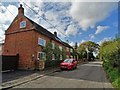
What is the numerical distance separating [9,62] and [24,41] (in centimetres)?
509

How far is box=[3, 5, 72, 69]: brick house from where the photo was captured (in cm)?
2464

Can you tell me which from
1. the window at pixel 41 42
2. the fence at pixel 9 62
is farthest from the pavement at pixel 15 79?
the window at pixel 41 42

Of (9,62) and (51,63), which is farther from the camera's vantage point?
(51,63)

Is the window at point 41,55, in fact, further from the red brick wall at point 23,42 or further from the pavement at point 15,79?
the pavement at point 15,79

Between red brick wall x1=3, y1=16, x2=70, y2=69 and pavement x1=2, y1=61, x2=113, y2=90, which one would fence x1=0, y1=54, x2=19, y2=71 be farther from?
pavement x1=2, y1=61, x2=113, y2=90

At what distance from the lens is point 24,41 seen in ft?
84.1

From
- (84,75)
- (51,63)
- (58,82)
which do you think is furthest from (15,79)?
(51,63)

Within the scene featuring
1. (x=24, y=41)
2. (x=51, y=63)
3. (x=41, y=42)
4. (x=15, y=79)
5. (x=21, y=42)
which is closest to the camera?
(x=15, y=79)

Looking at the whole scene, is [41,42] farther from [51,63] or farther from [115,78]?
[115,78]

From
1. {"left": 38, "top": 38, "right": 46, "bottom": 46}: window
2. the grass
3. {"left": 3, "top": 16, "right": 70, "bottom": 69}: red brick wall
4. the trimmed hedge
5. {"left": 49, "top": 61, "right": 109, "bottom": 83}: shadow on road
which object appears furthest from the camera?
{"left": 38, "top": 38, "right": 46, "bottom": 46}: window

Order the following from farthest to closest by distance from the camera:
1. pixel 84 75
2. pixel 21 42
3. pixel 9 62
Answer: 1. pixel 21 42
2. pixel 9 62
3. pixel 84 75

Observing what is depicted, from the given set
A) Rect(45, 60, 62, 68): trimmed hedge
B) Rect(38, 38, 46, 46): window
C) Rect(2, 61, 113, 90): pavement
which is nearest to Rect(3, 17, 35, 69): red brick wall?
Rect(38, 38, 46, 46): window

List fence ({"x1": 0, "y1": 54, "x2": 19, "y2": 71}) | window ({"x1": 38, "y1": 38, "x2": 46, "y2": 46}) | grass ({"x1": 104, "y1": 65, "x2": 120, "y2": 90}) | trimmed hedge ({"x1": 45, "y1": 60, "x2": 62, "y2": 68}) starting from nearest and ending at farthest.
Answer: grass ({"x1": 104, "y1": 65, "x2": 120, "y2": 90})
fence ({"x1": 0, "y1": 54, "x2": 19, "y2": 71})
trimmed hedge ({"x1": 45, "y1": 60, "x2": 62, "y2": 68})
window ({"x1": 38, "y1": 38, "x2": 46, "y2": 46})

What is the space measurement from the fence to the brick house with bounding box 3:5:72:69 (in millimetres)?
1211
